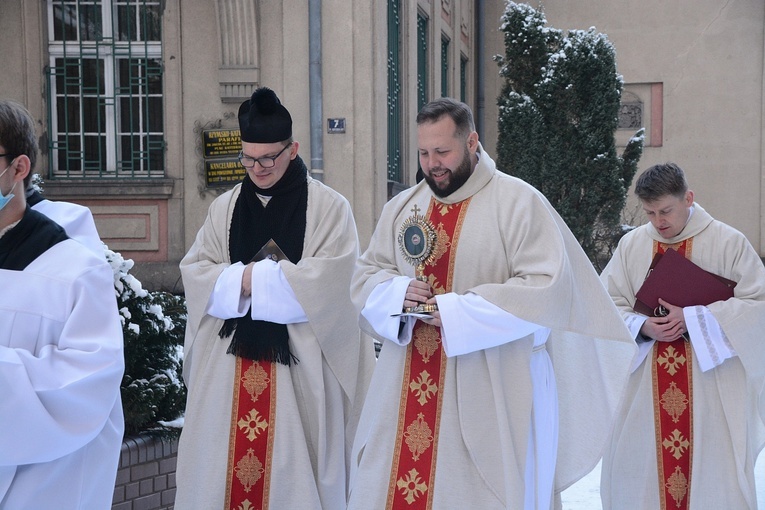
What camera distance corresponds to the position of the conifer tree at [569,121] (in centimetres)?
1284

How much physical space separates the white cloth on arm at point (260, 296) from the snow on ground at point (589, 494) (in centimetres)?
270

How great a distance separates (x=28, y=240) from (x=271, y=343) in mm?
1920

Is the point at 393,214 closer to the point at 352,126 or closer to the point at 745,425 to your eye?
the point at 745,425

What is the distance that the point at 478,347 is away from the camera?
368 centimetres

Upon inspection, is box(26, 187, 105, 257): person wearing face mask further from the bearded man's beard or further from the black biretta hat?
the black biretta hat

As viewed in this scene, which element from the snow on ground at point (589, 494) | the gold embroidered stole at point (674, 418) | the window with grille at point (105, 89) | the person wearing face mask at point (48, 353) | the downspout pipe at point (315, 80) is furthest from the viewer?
the window with grille at point (105, 89)

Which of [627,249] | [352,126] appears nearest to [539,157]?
[352,126]

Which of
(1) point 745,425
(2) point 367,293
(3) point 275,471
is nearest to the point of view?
(2) point 367,293

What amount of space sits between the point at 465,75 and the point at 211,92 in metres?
8.51

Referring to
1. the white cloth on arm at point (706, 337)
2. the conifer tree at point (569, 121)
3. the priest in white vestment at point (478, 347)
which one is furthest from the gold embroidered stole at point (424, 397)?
Answer: the conifer tree at point (569, 121)

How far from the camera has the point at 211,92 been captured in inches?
420

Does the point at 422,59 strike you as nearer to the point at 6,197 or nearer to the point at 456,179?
the point at 456,179

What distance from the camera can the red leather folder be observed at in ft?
16.4

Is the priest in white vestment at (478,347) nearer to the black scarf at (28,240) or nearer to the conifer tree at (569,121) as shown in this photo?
the black scarf at (28,240)
